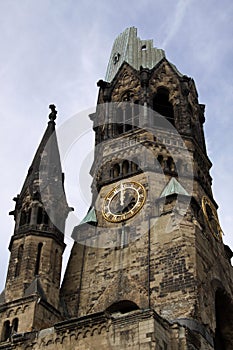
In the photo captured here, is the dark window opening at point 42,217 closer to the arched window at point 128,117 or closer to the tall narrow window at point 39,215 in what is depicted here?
the tall narrow window at point 39,215

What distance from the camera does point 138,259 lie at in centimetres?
3059

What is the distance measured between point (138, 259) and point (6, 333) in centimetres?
731

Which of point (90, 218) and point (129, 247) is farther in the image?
point (90, 218)

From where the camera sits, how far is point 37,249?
3105cm

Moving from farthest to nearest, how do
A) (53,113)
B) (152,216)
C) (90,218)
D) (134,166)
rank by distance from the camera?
(53,113)
(134,166)
(90,218)
(152,216)

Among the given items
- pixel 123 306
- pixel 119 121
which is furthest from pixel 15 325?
pixel 119 121

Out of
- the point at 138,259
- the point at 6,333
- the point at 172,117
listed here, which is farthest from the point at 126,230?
the point at 172,117

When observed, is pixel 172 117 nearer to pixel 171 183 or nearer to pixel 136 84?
pixel 136 84

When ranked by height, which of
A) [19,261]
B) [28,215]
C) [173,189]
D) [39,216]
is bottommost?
[19,261]

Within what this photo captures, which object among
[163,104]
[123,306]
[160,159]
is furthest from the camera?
[163,104]

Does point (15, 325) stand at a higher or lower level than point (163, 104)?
lower

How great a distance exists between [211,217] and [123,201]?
5364mm

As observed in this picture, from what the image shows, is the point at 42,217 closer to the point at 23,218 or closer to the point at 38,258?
the point at 23,218

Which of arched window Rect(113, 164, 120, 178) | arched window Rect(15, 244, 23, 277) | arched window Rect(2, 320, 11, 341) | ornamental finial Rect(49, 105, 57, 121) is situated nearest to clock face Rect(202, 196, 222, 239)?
arched window Rect(113, 164, 120, 178)
